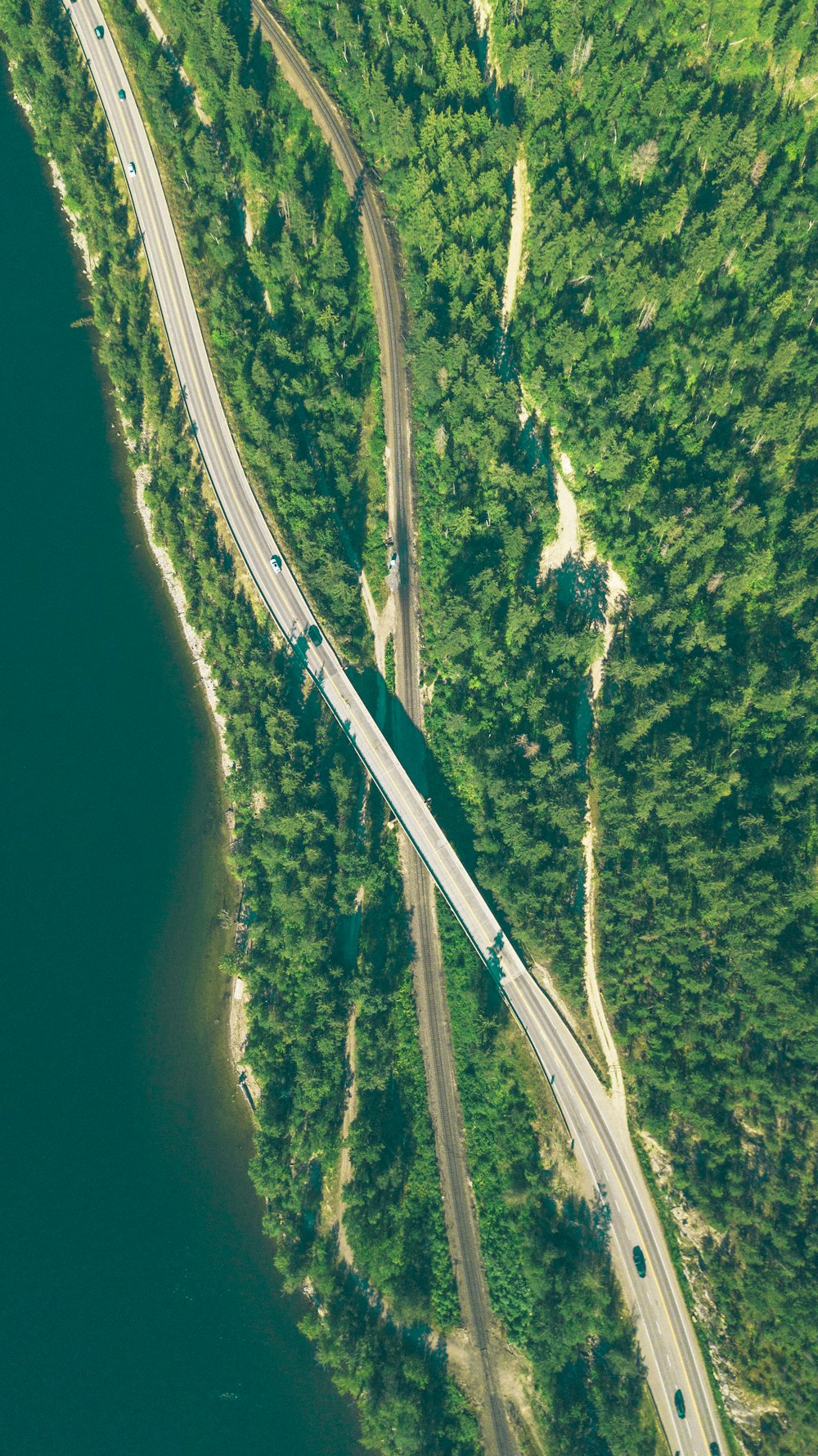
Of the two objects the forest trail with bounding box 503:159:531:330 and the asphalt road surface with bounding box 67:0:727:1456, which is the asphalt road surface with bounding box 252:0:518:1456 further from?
the forest trail with bounding box 503:159:531:330

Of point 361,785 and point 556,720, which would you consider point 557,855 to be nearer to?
point 556,720

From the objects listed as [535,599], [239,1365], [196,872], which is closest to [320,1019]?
[196,872]

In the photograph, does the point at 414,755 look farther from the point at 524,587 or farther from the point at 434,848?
the point at 524,587

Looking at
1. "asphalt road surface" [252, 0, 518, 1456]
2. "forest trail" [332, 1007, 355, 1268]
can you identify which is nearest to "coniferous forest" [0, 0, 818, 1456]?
"forest trail" [332, 1007, 355, 1268]

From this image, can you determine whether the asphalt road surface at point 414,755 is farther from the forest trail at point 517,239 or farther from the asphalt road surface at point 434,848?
the forest trail at point 517,239

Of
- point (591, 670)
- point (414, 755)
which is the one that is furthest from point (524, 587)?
point (414, 755)
